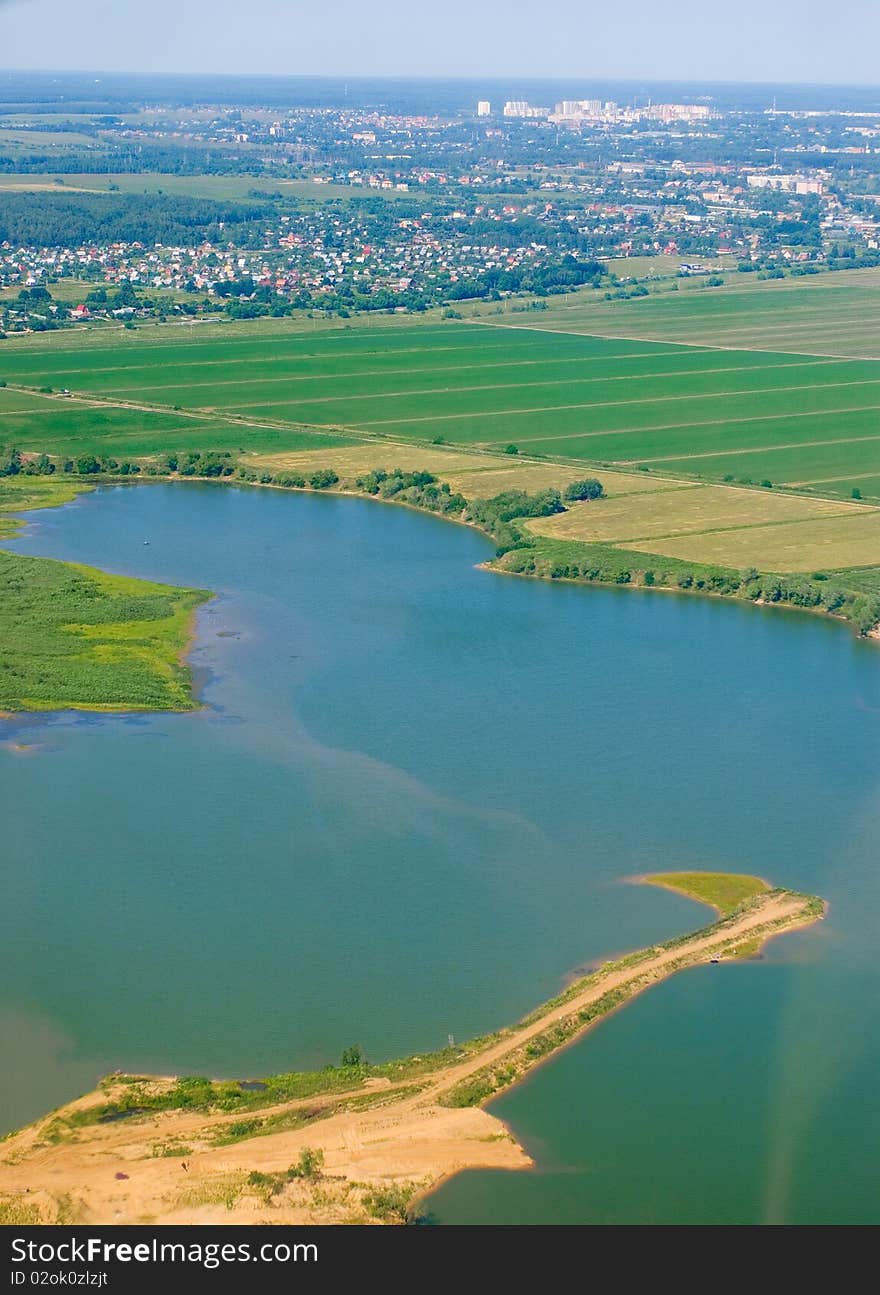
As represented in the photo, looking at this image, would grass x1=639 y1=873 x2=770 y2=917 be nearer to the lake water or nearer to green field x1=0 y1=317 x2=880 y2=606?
the lake water

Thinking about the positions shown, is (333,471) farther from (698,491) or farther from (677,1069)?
(677,1069)

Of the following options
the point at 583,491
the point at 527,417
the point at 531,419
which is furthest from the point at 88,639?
the point at 527,417

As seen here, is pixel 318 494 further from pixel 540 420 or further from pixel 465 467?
pixel 540 420

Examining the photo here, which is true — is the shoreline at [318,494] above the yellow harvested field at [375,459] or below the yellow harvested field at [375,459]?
below

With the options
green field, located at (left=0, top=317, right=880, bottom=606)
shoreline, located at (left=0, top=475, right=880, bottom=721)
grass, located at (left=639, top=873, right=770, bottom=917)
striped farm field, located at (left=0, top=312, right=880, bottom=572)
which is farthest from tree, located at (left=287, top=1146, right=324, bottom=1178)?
striped farm field, located at (left=0, top=312, right=880, bottom=572)

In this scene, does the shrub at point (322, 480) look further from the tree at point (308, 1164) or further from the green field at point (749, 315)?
the tree at point (308, 1164)

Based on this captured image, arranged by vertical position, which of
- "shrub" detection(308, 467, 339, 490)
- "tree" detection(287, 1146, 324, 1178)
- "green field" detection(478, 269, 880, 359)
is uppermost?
"green field" detection(478, 269, 880, 359)

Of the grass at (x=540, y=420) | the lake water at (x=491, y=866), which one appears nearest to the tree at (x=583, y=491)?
the grass at (x=540, y=420)
